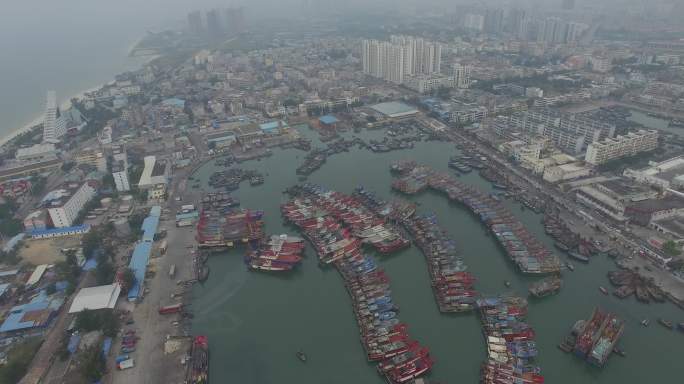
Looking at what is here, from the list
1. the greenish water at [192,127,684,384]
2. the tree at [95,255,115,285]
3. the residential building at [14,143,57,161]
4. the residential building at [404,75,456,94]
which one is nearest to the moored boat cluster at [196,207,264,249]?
the greenish water at [192,127,684,384]

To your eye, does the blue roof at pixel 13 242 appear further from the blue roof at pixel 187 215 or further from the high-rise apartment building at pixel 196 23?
the high-rise apartment building at pixel 196 23

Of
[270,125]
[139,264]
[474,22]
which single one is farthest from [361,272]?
[474,22]

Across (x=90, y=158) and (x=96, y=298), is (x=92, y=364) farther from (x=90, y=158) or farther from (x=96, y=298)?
(x=90, y=158)

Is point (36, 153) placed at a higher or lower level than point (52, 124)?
lower

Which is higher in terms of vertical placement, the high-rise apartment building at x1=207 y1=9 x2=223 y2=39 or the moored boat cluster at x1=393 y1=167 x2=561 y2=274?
the high-rise apartment building at x1=207 y1=9 x2=223 y2=39

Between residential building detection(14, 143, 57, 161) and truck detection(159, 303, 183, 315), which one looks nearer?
truck detection(159, 303, 183, 315)

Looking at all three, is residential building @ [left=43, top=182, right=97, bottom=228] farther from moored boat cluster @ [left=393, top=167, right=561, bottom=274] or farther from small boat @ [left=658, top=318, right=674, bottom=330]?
small boat @ [left=658, top=318, right=674, bottom=330]
